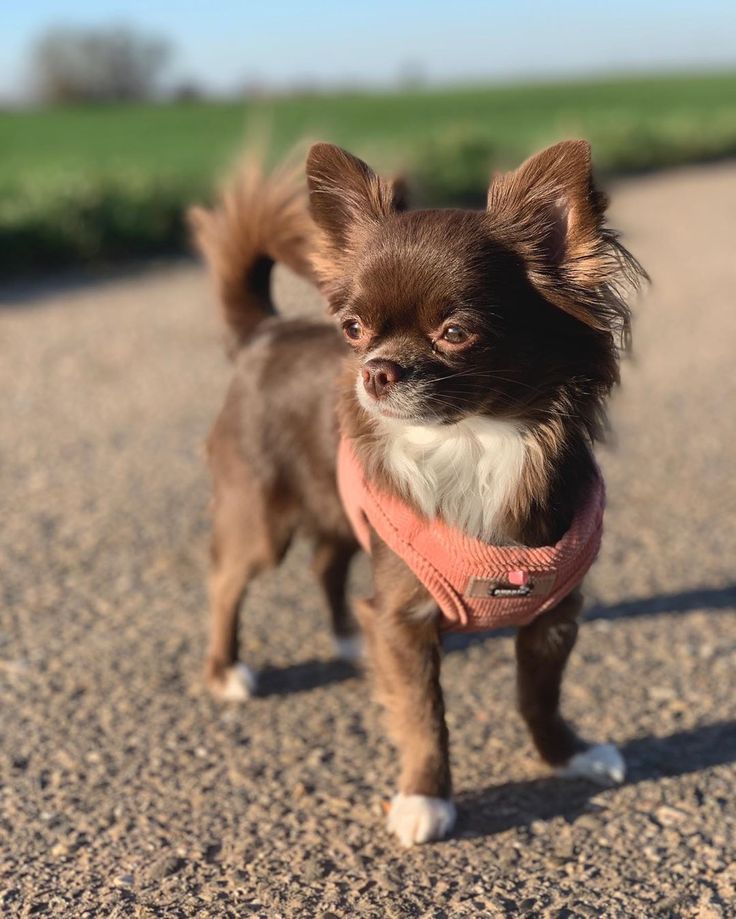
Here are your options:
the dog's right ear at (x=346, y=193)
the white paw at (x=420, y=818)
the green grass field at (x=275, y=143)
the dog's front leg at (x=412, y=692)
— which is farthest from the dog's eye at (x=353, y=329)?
the green grass field at (x=275, y=143)

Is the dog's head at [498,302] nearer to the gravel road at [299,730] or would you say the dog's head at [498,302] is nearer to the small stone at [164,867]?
the gravel road at [299,730]

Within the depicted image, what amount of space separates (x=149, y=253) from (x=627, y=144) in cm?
1081

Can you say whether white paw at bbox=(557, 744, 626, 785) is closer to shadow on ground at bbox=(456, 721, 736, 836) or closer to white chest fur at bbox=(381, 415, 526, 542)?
shadow on ground at bbox=(456, 721, 736, 836)

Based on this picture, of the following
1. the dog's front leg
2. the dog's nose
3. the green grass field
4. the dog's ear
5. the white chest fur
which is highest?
the dog's ear

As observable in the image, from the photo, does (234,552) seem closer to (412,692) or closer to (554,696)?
(412,692)

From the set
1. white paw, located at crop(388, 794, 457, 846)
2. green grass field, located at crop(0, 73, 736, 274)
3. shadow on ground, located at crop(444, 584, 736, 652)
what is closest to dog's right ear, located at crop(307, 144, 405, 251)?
green grass field, located at crop(0, 73, 736, 274)

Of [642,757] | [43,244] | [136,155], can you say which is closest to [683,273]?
[43,244]

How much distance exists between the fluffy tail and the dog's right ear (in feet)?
1.65

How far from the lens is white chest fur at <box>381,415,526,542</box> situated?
2.78 m

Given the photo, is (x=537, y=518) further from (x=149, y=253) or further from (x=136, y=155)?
(x=136, y=155)

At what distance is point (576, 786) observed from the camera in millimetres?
3303

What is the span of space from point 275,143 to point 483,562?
20.8 metres

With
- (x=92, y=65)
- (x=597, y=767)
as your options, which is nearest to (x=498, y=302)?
(x=597, y=767)

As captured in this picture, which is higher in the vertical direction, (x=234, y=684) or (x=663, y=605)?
(x=234, y=684)
